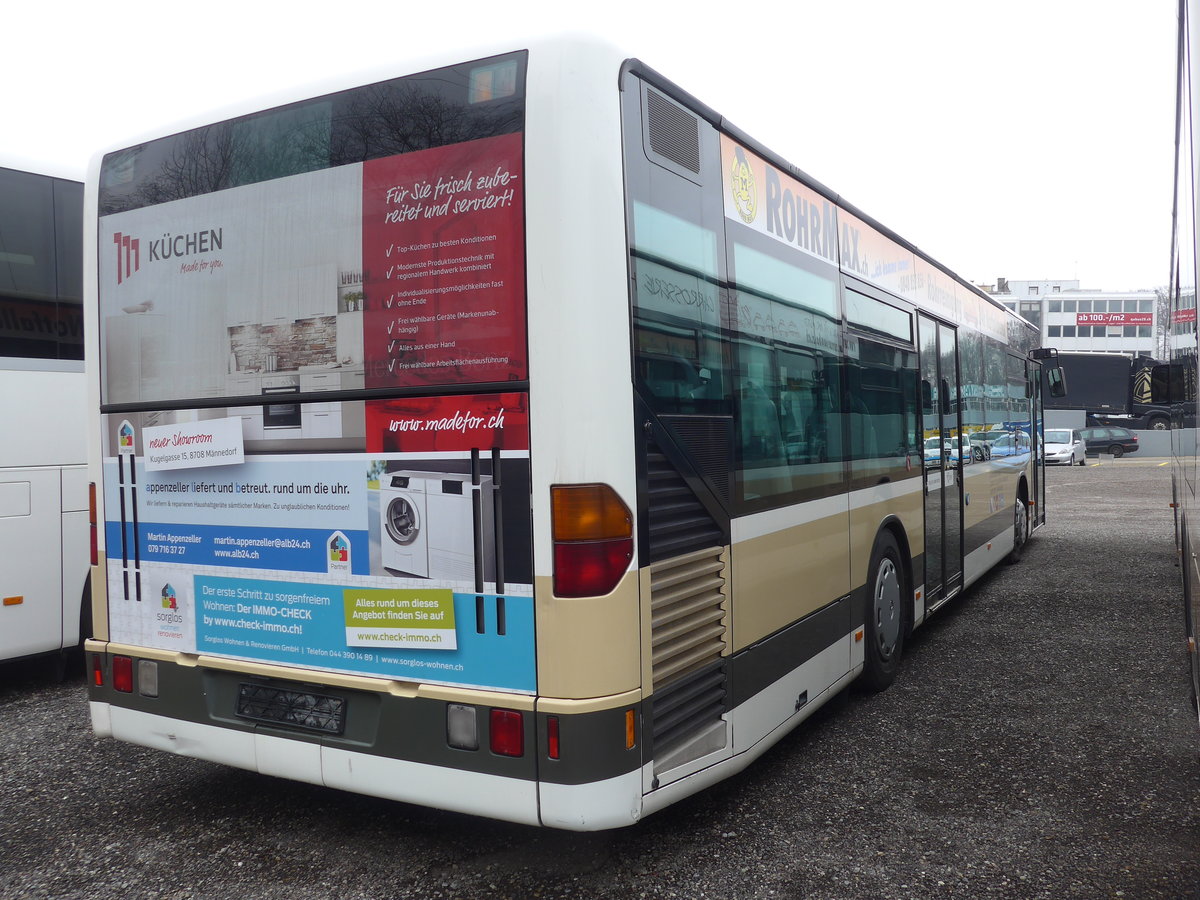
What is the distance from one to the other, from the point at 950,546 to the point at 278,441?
18.0 feet

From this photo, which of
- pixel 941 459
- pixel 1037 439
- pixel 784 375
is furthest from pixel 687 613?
pixel 1037 439

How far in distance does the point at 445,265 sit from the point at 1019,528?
947 centimetres

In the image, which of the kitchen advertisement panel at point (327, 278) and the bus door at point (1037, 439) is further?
the bus door at point (1037, 439)

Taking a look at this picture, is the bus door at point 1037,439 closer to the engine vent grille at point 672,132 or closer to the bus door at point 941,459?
the bus door at point 941,459

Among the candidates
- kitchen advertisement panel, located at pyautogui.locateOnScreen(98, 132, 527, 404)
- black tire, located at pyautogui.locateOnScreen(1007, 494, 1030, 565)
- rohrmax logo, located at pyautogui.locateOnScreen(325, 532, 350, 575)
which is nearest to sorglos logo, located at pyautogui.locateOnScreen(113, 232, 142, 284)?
kitchen advertisement panel, located at pyautogui.locateOnScreen(98, 132, 527, 404)

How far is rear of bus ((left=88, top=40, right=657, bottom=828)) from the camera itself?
9.96ft

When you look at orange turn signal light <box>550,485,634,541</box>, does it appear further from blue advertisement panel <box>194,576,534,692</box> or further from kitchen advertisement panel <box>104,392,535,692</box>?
blue advertisement panel <box>194,576,534,692</box>

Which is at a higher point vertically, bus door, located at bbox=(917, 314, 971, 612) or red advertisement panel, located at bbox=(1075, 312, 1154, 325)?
red advertisement panel, located at bbox=(1075, 312, 1154, 325)

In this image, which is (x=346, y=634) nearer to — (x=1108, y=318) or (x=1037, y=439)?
(x=1037, y=439)

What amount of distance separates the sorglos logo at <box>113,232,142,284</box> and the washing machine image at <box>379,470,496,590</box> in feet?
5.21

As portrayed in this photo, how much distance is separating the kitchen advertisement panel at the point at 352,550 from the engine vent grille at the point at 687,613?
465 millimetres

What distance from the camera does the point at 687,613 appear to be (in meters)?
3.45

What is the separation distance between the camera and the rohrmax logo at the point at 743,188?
3.96 m

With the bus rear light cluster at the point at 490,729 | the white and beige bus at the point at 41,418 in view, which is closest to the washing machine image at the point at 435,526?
the bus rear light cluster at the point at 490,729
